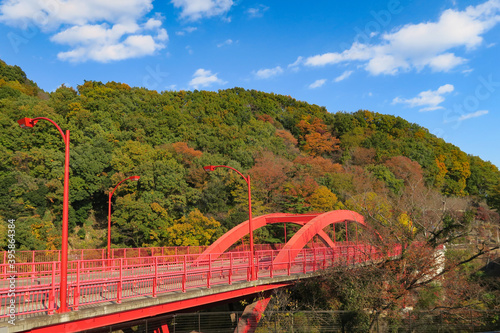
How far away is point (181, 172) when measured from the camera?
39.3m

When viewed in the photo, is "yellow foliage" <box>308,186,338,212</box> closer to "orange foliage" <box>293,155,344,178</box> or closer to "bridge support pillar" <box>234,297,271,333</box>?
"orange foliage" <box>293,155,344,178</box>

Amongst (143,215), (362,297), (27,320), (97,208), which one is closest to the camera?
(27,320)

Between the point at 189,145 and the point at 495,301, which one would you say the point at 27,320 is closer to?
the point at 495,301

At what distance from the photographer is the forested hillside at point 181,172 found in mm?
33312

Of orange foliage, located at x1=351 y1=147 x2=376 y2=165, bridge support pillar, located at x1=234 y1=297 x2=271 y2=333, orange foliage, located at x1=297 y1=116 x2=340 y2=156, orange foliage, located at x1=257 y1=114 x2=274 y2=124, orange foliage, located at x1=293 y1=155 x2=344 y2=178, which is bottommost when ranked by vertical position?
bridge support pillar, located at x1=234 y1=297 x2=271 y2=333

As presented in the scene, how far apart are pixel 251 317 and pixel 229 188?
22863 mm

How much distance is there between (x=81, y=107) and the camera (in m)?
49.0

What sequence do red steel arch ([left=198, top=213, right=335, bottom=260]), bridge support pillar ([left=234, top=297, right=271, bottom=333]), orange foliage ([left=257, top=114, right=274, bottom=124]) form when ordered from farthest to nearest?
orange foliage ([left=257, top=114, right=274, bottom=124]) → red steel arch ([left=198, top=213, right=335, bottom=260]) → bridge support pillar ([left=234, top=297, right=271, bottom=333])

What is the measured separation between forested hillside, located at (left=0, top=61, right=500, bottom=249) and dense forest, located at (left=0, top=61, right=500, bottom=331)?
158 millimetres

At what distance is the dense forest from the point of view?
61.7 feet

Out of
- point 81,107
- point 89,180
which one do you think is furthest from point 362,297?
point 81,107

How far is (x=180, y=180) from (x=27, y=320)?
29.5m

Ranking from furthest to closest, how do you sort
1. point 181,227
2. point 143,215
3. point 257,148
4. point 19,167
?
point 257,148 < point 19,167 < point 143,215 < point 181,227

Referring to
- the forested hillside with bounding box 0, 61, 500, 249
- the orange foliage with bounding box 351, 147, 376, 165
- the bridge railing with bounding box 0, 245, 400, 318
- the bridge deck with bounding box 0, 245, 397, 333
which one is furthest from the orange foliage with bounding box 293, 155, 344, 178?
the bridge deck with bounding box 0, 245, 397, 333
